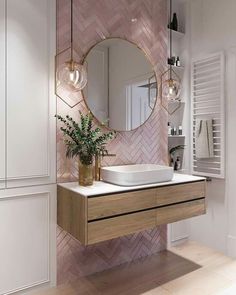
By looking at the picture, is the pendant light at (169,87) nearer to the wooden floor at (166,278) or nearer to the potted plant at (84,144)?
the potted plant at (84,144)

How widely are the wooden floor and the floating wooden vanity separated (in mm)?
565

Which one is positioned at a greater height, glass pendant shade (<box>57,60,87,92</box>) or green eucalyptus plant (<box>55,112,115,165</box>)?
glass pendant shade (<box>57,60,87,92</box>)

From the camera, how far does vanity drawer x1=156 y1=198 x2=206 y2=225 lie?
92.7 inches

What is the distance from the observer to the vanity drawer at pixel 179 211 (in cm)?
235

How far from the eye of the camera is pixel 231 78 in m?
2.95

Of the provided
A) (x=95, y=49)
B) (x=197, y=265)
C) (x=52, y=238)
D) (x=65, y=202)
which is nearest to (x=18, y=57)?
(x=95, y=49)

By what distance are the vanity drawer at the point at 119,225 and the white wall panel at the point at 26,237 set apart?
54 centimetres

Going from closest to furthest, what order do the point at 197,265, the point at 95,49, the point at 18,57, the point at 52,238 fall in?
the point at 18,57, the point at 52,238, the point at 95,49, the point at 197,265

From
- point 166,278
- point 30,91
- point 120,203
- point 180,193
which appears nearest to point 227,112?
point 180,193

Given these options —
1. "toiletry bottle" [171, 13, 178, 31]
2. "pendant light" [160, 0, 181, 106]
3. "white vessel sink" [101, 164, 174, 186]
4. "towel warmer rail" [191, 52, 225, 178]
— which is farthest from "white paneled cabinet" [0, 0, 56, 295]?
"towel warmer rail" [191, 52, 225, 178]

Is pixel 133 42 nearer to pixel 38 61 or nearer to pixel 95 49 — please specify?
pixel 95 49

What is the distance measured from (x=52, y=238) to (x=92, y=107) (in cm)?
123

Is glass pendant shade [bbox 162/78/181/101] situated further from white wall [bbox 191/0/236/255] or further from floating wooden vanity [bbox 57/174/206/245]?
floating wooden vanity [bbox 57/174/206/245]

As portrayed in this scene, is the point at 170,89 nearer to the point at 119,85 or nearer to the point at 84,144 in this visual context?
the point at 119,85
